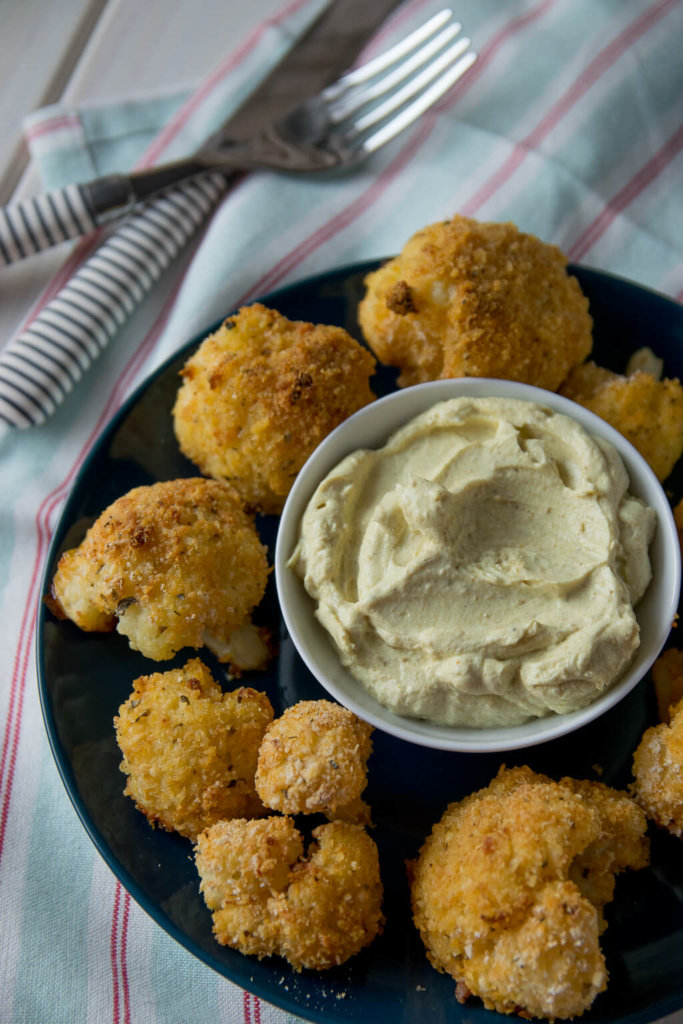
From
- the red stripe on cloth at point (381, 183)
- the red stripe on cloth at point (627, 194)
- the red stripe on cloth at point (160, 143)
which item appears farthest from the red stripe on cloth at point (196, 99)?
the red stripe on cloth at point (627, 194)

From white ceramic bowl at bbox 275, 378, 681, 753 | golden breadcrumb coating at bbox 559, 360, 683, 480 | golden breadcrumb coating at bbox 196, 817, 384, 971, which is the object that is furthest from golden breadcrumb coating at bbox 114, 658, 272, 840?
golden breadcrumb coating at bbox 559, 360, 683, 480

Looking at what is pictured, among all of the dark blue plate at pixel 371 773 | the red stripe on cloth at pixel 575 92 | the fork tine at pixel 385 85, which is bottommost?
the dark blue plate at pixel 371 773

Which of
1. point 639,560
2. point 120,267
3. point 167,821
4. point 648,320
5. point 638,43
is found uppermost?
point 638,43

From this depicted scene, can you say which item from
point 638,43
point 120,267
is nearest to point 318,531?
point 120,267

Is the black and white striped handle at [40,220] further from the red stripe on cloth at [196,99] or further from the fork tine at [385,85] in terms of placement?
the fork tine at [385,85]

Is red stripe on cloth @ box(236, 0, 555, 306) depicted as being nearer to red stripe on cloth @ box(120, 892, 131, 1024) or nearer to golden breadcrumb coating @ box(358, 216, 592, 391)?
golden breadcrumb coating @ box(358, 216, 592, 391)

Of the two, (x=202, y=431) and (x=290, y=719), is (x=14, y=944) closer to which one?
(x=290, y=719)
